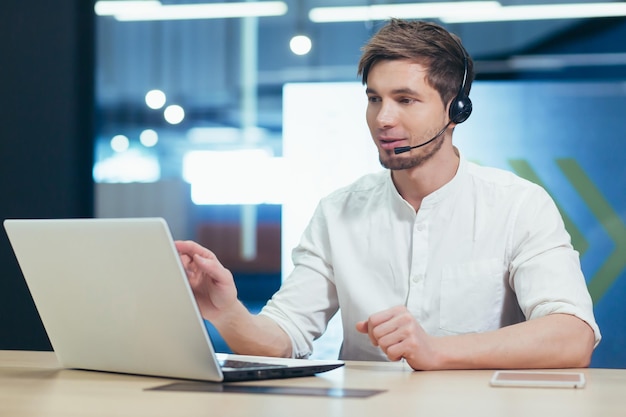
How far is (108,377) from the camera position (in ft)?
4.59

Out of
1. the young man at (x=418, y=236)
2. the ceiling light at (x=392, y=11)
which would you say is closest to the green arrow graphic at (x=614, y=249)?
the ceiling light at (x=392, y=11)

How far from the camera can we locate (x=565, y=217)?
12.3ft

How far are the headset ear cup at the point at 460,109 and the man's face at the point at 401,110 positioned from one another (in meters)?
0.05

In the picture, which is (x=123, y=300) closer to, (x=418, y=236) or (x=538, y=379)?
(x=538, y=379)

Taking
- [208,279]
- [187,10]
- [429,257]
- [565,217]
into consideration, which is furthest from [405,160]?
[187,10]

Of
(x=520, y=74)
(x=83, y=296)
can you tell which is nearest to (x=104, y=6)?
(x=520, y=74)

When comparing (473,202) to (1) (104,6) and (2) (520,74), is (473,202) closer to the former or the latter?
(2) (520,74)

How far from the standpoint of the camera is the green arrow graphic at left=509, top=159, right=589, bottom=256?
371 cm

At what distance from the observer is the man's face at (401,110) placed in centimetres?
201

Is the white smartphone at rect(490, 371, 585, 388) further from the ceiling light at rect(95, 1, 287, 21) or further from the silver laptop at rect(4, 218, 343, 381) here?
the ceiling light at rect(95, 1, 287, 21)

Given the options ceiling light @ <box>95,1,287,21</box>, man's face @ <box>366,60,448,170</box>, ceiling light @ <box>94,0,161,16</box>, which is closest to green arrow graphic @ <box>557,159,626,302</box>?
ceiling light @ <box>95,1,287,21</box>

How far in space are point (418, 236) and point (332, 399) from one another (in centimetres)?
90

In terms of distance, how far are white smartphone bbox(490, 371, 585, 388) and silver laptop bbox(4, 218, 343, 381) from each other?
0.95 ft

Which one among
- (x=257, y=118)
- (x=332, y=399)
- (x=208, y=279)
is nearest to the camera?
(x=332, y=399)
